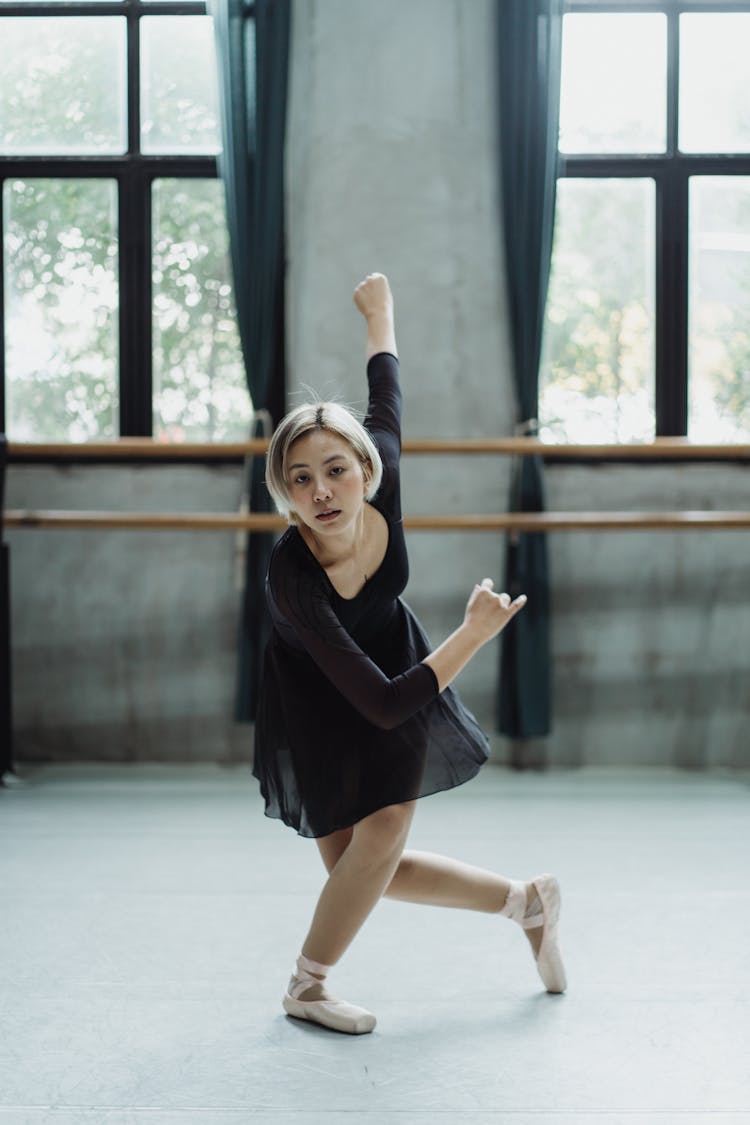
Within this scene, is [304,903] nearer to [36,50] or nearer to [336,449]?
[336,449]

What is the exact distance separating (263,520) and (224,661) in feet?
Result: 1.82

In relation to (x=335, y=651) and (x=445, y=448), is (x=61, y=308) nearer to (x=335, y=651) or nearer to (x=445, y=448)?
(x=445, y=448)

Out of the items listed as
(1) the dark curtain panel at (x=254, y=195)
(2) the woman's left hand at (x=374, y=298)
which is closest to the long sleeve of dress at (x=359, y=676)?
(2) the woman's left hand at (x=374, y=298)

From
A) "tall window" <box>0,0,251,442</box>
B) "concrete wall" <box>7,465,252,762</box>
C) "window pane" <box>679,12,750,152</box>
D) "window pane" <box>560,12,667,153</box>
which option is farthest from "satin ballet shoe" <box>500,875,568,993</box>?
"window pane" <box>679,12,750,152</box>

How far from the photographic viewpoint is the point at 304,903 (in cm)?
218

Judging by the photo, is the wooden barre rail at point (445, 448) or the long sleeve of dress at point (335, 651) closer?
the long sleeve of dress at point (335, 651)

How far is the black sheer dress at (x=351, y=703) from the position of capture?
4.91ft

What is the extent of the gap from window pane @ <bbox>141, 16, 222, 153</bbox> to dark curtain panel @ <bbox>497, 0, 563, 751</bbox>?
37.7 inches

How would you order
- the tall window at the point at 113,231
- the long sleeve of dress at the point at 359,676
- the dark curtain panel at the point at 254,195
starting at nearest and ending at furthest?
1. the long sleeve of dress at the point at 359,676
2. the dark curtain panel at the point at 254,195
3. the tall window at the point at 113,231

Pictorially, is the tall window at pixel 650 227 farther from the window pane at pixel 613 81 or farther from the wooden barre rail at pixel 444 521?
the wooden barre rail at pixel 444 521

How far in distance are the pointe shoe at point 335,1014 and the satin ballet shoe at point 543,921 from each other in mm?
271

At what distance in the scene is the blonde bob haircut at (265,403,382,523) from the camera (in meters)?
1.55

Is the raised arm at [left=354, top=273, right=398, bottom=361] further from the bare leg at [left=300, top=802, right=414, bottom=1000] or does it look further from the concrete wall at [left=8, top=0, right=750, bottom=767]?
the concrete wall at [left=8, top=0, right=750, bottom=767]

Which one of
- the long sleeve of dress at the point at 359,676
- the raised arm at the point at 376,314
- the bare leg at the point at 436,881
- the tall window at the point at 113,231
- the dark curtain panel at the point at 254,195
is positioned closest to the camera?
the long sleeve of dress at the point at 359,676
